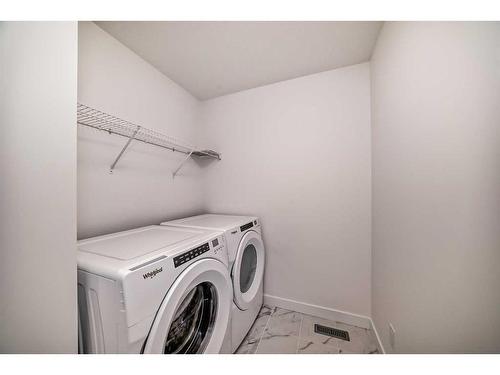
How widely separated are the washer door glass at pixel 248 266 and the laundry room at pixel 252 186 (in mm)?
19

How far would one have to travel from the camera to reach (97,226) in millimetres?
1098

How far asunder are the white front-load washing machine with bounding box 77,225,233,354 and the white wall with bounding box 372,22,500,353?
95cm

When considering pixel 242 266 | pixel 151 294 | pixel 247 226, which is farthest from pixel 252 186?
pixel 151 294

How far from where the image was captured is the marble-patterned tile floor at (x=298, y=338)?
4.01 ft

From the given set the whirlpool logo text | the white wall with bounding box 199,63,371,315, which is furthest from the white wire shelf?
the whirlpool logo text

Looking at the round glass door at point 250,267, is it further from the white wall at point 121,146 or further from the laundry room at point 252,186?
the white wall at point 121,146

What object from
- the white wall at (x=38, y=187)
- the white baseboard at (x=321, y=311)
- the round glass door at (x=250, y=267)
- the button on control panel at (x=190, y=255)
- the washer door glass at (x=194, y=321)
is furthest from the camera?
the white baseboard at (x=321, y=311)

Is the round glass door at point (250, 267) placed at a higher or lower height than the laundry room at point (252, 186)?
lower

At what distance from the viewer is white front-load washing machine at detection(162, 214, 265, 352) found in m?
1.15

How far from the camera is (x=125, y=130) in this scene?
1234 mm

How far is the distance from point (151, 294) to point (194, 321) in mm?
521

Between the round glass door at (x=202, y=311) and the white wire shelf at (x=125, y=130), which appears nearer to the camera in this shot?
the round glass door at (x=202, y=311)

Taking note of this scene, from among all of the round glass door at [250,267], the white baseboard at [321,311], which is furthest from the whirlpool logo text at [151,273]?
the white baseboard at [321,311]

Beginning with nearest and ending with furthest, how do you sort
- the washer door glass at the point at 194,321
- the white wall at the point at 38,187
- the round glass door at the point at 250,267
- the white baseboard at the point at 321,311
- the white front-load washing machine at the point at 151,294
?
the white wall at the point at 38,187, the white front-load washing machine at the point at 151,294, the washer door glass at the point at 194,321, the round glass door at the point at 250,267, the white baseboard at the point at 321,311
